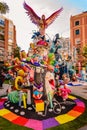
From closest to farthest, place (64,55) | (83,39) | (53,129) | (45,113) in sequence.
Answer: (53,129) < (45,113) < (64,55) < (83,39)

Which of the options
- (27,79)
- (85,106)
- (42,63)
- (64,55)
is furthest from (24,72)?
(64,55)

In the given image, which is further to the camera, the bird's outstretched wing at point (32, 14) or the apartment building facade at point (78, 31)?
the apartment building facade at point (78, 31)

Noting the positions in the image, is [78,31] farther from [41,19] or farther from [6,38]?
[41,19]

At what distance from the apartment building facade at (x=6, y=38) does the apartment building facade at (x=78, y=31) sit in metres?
16.3

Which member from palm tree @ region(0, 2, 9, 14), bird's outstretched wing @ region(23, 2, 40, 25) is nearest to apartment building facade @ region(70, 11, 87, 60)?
palm tree @ region(0, 2, 9, 14)

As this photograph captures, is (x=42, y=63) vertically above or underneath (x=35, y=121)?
above

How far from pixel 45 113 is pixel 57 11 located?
18.4 feet

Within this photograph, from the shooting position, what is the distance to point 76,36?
5394 centimetres

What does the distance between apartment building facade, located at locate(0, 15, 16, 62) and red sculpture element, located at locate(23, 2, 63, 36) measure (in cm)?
4044

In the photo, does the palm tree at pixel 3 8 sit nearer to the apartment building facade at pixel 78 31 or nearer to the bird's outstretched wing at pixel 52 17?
the bird's outstretched wing at pixel 52 17

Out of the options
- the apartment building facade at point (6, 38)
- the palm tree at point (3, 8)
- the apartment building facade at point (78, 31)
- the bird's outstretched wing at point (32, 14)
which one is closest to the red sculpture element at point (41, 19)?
the bird's outstretched wing at point (32, 14)

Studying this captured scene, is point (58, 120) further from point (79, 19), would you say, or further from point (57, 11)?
point (79, 19)

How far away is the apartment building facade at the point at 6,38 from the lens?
2040 inches

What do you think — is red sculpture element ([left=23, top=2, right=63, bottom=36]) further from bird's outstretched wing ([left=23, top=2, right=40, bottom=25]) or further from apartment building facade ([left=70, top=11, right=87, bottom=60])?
apartment building facade ([left=70, top=11, right=87, bottom=60])
